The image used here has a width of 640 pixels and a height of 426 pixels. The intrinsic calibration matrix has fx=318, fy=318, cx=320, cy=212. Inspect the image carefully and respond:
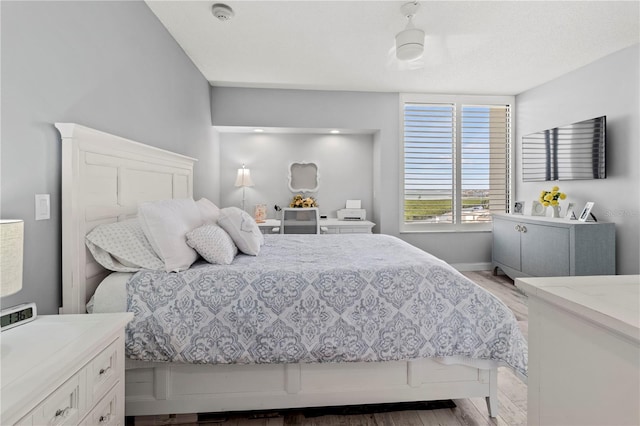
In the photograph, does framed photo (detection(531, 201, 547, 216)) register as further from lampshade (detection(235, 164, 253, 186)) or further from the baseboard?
lampshade (detection(235, 164, 253, 186))

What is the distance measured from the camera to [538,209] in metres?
4.03

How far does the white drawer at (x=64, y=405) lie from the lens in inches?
32.3

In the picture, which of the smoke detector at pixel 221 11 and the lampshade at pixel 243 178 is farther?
the lampshade at pixel 243 178

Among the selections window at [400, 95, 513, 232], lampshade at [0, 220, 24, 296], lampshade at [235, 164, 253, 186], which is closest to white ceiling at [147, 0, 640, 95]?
window at [400, 95, 513, 232]

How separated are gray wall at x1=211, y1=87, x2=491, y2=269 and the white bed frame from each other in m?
2.58

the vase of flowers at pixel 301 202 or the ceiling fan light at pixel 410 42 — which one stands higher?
the ceiling fan light at pixel 410 42

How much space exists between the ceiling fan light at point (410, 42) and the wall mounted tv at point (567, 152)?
216cm

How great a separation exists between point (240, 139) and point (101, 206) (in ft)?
9.75

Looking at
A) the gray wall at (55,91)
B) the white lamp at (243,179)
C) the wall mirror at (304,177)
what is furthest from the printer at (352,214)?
the gray wall at (55,91)

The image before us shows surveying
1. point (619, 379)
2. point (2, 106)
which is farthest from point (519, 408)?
point (2, 106)

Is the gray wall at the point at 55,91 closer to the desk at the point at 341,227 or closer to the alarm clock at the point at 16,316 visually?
the alarm clock at the point at 16,316

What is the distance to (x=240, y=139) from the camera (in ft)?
14.9

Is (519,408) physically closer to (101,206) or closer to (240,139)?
(101,206)

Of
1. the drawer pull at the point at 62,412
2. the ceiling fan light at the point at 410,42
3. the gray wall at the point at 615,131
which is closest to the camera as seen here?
the drawer pull at the point at 62,412
